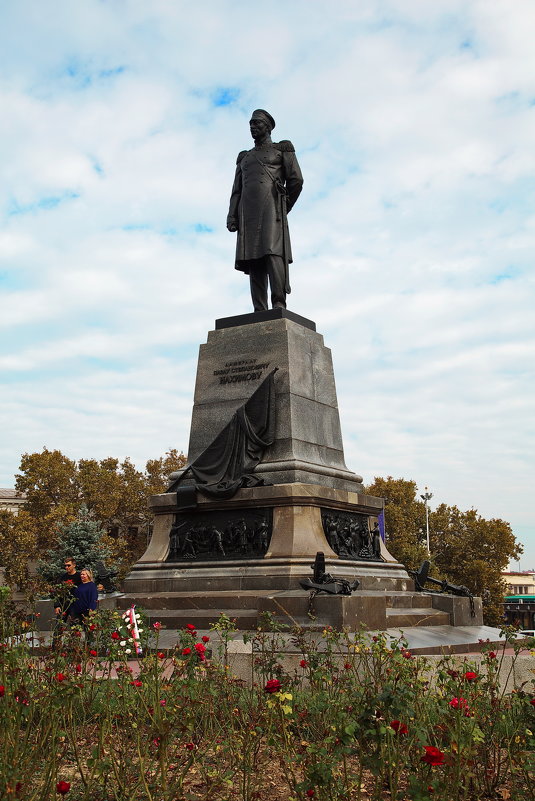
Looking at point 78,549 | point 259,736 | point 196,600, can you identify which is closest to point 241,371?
point 196,600

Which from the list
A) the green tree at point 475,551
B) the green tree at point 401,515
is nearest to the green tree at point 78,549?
the green tree at point 401,515

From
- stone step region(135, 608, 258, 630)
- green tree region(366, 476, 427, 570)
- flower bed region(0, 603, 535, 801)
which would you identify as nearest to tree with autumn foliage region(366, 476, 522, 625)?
green tree region(366, 476, 427, 570)

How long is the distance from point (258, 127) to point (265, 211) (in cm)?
178

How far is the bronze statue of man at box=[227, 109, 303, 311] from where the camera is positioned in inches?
652

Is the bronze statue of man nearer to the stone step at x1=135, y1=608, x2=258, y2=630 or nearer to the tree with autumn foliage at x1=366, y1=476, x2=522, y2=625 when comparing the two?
the stone step at x1=135, y1=608, x2=258, y2=630

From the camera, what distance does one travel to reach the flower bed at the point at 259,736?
4.60 m

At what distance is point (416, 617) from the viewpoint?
545 inches

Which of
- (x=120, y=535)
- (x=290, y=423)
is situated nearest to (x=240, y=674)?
(x=290, y=423)

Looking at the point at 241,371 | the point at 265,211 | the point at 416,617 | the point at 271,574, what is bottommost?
the point at 416,617

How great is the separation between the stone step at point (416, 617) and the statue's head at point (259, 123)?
956 cm

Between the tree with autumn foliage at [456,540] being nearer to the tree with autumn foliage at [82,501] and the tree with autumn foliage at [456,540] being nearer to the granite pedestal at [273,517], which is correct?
the tree with autumn foliage at [82,501]

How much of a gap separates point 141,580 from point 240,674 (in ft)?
21.9

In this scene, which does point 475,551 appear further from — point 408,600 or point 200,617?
point 200,617

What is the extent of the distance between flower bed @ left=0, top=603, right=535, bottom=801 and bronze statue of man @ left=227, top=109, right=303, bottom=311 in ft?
32.5
